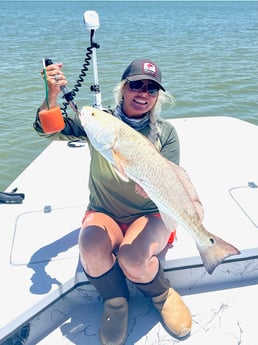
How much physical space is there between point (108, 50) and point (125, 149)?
18.5m

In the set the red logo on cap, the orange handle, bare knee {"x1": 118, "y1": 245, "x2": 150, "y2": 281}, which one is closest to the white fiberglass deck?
bare knee {"x1": 118, "y1": 245, "x2": 150, "y2": 281}

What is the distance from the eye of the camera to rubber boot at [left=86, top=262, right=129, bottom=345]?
2688 mm

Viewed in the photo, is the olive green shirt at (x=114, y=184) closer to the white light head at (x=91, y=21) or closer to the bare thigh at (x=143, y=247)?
the bare thigh at (x=143, y=247)

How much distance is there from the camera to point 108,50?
19.9m

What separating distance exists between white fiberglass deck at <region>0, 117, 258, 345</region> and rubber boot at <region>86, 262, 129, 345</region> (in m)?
0.13

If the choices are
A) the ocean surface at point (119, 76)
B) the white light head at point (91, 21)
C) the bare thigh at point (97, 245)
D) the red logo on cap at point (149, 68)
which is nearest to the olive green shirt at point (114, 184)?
the bare thigh at point (97, 245)

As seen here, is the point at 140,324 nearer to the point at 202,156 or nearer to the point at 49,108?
the point at 49,108

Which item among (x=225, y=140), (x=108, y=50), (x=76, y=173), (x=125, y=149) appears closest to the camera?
(x=125, y=149)

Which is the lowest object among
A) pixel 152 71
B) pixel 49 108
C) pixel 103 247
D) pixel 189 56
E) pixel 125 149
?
pixel 189 56

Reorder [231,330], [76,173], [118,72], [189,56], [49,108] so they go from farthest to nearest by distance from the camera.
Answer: [189,56] → [118,72] → [76,173] → [231,330] → [49,108]

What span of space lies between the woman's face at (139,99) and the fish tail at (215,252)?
1.00 metres

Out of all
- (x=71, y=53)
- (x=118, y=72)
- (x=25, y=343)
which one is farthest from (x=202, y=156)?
(x=71, y=53)

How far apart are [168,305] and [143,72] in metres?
1.64

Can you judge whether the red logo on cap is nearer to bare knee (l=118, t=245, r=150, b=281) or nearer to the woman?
the woman
